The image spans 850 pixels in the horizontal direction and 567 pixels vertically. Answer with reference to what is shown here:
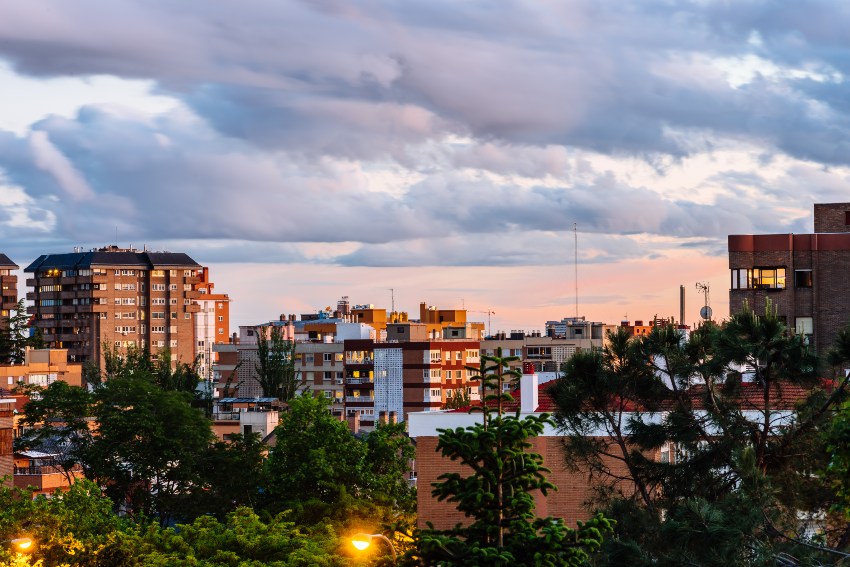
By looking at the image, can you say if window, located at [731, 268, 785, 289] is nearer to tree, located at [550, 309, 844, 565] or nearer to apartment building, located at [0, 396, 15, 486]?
apartment building, located at [0, 396, 15, 486]

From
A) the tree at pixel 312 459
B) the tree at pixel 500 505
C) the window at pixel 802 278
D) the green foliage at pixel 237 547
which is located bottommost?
the green foliage at pixel 237 547

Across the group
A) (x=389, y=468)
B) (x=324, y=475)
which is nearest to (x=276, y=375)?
(x=389, y=468)

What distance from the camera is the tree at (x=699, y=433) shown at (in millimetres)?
29797

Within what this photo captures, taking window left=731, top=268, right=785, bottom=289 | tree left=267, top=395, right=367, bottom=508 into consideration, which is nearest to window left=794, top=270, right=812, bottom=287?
window left=731, top=268, right=785, bottom=289

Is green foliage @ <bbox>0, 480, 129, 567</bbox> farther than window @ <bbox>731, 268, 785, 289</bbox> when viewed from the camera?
No

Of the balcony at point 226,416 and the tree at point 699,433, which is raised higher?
the tree at point 699,433

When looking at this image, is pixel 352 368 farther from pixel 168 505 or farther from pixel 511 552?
pixel 511 552

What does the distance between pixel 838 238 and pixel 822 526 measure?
5349 centimetres

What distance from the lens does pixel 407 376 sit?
16900 cm

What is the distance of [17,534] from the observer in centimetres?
A: 4647

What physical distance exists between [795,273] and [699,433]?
2038 inches

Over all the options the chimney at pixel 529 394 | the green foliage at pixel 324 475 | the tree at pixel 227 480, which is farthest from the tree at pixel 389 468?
the chimney at pixel 529 394

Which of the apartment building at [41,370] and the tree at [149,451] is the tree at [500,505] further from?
the apartment building at [41,370]

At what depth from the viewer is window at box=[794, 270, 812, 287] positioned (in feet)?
277
